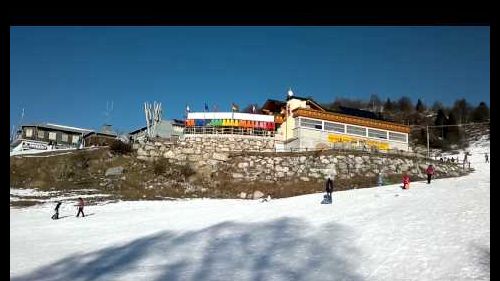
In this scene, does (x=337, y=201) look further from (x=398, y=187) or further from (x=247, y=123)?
(x=247, y=123)

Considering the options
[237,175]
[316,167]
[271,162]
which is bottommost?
[237,175]

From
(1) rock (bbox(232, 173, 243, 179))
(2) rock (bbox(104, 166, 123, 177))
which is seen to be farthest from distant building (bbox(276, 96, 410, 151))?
(2) rock (bbox(104, 166, 123, 177))

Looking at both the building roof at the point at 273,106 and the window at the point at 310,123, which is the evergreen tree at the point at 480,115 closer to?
the building roof at the point at 273,106

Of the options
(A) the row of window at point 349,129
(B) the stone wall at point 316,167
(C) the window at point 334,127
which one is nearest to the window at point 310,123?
(A) the row of window at point 349,129

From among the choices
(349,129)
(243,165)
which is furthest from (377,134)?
(243,165)

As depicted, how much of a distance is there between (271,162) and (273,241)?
26.5 meters

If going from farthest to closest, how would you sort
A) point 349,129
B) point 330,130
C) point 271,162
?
point 349,129
point 330,130
point 271,162

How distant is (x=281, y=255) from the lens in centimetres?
1645

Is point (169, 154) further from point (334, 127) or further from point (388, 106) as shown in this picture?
point (388, 106)

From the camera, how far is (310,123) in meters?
51.9

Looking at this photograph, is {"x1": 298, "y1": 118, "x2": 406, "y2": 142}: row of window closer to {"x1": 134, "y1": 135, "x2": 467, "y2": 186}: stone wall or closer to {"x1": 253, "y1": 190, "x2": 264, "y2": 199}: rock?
{"x1": 134, "y1": 135, "x2": 467, "y2": 186}: stone wall

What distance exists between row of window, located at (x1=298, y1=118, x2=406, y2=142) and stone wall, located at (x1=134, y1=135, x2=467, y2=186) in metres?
6.55

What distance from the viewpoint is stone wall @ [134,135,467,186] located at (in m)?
44.0
